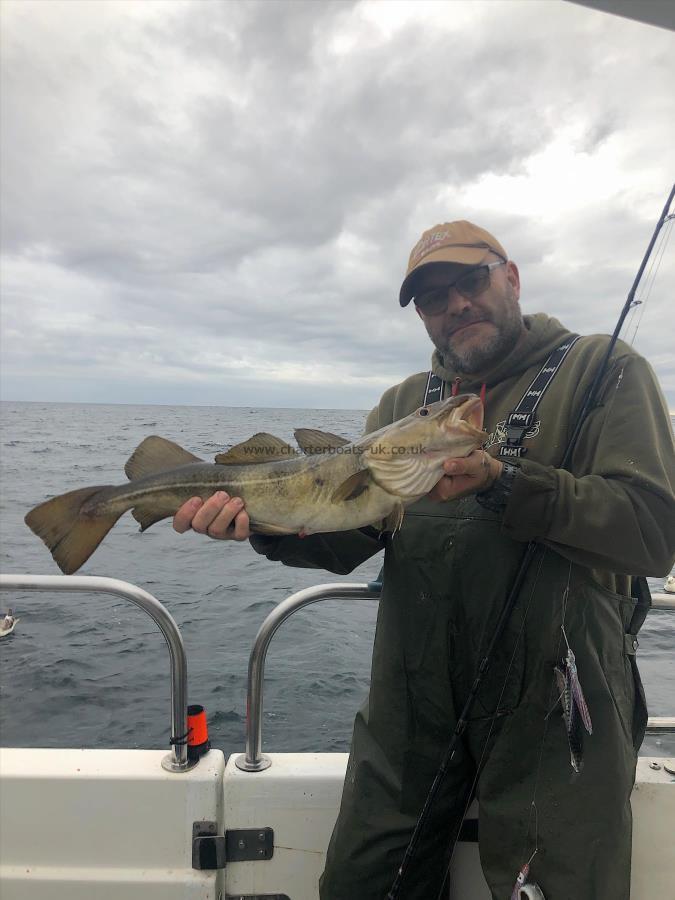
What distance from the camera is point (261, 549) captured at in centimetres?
318

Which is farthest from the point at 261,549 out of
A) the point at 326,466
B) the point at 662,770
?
the point at 662,770

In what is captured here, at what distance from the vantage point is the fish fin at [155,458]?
3209 mm

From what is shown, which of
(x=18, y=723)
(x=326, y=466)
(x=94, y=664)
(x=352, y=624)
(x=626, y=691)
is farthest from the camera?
(x=352, y=624)

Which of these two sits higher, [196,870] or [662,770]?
[662,770]

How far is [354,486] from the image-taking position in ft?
9.07

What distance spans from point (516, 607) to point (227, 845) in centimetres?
209

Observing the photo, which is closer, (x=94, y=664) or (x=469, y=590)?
(x=469, y=590)

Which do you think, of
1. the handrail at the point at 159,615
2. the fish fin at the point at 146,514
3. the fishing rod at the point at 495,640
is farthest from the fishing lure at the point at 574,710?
the fish fin at the point at 146,514

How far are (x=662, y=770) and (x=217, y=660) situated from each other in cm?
694

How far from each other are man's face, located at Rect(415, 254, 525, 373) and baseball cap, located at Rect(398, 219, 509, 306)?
0.16ft

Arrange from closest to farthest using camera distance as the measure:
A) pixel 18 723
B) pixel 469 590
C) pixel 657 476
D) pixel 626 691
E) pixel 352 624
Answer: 1. pixel 657 476
2. pixel 626 691
3. pixel 469 590
4. pixel 18 723
5. pixel 352 624

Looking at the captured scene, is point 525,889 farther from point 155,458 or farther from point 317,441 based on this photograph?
point 155,458

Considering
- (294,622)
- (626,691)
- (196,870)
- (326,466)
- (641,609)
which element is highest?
(326,466)

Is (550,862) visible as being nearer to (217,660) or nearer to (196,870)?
(196,870)
